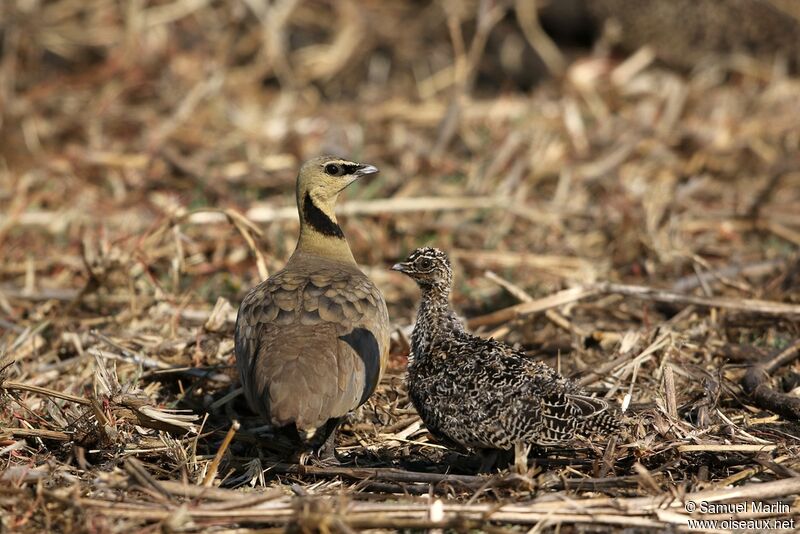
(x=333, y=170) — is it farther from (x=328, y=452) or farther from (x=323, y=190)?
(x=328, y=452)

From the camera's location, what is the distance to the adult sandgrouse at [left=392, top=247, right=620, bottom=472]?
15.7 feet

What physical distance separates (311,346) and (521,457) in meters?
1.16

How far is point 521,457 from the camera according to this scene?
4.71 m

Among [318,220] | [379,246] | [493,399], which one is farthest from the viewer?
[379,246]

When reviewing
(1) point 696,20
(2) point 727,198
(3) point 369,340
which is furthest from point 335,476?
(1) point 696,20

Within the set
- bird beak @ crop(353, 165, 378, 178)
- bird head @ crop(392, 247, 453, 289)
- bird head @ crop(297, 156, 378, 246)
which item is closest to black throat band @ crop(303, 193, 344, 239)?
bird head @ crop(297, 156, 378, 246)

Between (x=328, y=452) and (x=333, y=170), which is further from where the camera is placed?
(x=333, y=170)

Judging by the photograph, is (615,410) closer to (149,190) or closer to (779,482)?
(779,482)

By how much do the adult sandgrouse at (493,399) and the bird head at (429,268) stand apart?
0.32 m

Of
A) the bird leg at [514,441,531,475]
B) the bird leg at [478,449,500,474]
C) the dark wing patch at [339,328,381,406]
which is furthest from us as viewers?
the dark wing patch at [339,328,381,406]

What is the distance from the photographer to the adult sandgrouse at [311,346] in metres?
4.85

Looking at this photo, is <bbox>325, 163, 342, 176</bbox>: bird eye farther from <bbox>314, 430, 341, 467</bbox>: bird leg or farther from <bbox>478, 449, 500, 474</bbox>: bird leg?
<bbox>478, 449, 500, 474</bbox>: bird leg

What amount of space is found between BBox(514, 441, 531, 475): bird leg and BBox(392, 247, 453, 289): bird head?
117cm

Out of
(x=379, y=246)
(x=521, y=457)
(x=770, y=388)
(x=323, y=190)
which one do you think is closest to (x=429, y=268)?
(x=323, y=190)
